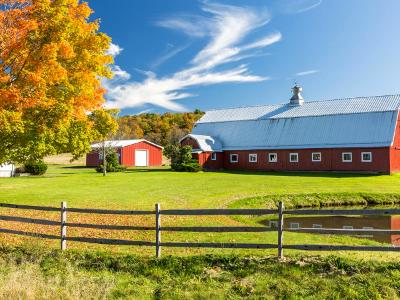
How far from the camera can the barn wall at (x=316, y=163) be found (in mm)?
44719

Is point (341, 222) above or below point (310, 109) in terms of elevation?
below

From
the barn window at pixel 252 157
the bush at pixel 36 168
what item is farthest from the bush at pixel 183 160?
the bush at pixel 36 168

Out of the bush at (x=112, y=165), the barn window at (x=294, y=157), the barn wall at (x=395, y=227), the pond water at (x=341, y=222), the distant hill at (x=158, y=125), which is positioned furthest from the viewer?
the distant hill at (x=158, y=125)

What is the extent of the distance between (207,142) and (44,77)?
41.6 metres

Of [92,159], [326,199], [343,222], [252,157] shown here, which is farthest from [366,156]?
[92,159]

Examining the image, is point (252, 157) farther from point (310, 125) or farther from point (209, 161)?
point (310, 125)

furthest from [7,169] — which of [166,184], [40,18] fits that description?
[40,18]

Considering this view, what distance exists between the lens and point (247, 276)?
34.1 feet

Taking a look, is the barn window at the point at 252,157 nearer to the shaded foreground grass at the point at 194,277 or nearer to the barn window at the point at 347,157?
the barn window at the point at 347,157

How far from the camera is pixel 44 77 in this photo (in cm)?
1605

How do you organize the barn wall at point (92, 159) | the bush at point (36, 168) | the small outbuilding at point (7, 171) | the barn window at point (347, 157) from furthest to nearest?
the barn wall at point (92, 159) < the barn window at point (347, 157) < the bush at point (36, 168) < the small outbuilding at point (7, 171)

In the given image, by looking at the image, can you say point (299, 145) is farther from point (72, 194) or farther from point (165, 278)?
point (165, 278)

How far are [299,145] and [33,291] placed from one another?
145 feet

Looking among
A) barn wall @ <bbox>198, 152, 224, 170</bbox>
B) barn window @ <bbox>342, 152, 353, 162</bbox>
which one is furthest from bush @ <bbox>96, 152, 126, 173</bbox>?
barn window @ <bbox>342, 152, 353, 162</bbox>
